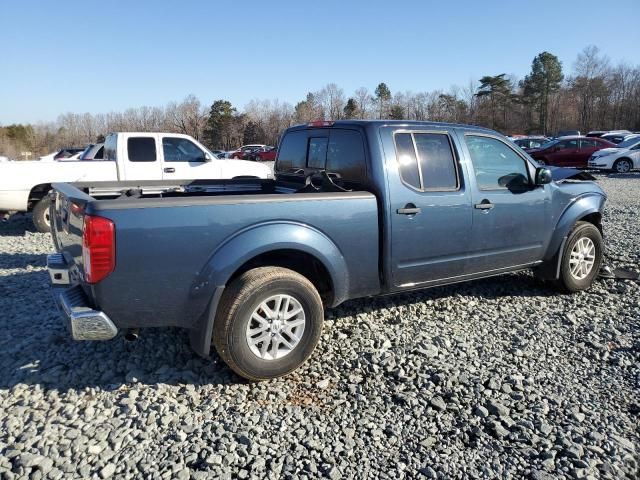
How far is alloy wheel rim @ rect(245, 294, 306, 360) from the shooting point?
352 centimetres

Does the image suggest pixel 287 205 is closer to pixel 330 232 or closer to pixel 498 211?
pixel 330 232

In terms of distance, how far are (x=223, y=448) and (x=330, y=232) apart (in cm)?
171

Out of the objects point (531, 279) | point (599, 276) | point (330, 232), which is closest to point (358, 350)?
point (330, 232)

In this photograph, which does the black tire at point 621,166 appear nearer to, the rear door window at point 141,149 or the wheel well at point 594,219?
the wheel well at point 594,219

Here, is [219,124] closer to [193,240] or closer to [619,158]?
[619,158]

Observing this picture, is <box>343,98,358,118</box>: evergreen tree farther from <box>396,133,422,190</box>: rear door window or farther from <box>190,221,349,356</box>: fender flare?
<box>190,221,349,356</box>: fender flare

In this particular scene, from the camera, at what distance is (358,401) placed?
3309 mm

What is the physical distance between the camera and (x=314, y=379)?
3.66 metres

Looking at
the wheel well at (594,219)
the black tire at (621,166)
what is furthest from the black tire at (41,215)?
the black tire at (621,166)

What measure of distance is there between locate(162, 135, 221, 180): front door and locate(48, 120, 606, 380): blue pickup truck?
5.08m

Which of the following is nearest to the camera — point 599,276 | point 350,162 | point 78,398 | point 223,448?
point 223,448

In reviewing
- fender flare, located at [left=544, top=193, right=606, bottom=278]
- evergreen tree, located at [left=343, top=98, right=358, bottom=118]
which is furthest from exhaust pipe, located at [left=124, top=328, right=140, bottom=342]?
evergreen tree, located at [left=343, top=98, right=358, bottom=118]

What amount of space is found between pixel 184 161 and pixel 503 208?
7.39 m

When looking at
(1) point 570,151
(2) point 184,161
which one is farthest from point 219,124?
(2) point 184,161
